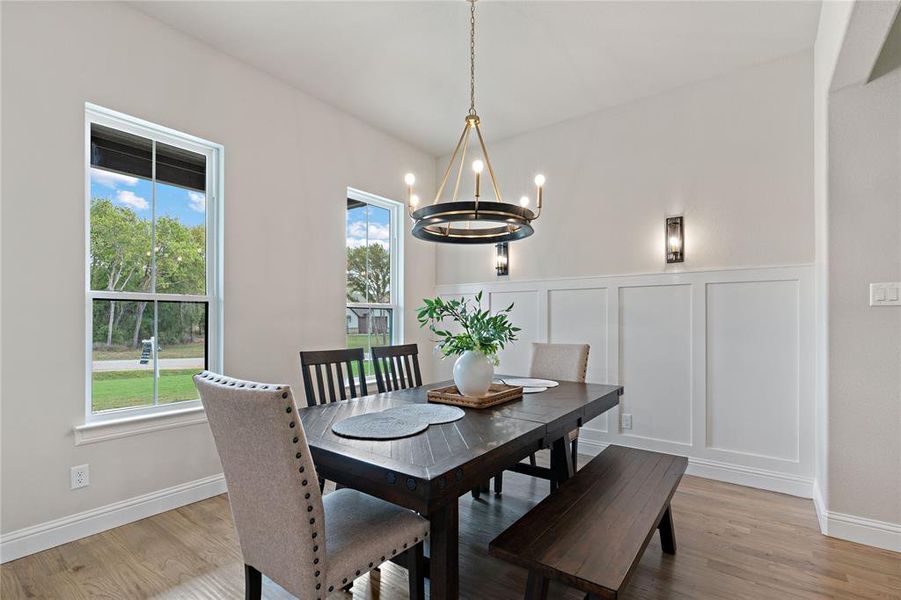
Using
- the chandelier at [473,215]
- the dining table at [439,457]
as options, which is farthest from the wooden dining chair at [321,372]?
the chandelier at [473,215]

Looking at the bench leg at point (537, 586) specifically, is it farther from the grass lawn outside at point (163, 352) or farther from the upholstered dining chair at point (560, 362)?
the grass lawn outside at point (163, 352)

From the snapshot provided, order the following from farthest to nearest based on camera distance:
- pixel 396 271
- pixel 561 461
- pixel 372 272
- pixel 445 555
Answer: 1. pixel 396 271
2. pixel 372 272
3. pixel 561 461
4. pixel 445 555

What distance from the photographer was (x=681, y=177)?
Result: 142 inches

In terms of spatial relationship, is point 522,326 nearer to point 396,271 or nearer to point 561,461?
point 396,271

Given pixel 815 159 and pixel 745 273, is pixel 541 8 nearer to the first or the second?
pixel 815 159

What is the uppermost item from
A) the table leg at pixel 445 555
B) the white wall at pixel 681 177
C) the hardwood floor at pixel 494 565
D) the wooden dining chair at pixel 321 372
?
the white wall at pixel 681 177

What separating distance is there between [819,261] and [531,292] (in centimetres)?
216

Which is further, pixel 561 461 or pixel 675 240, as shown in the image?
pixel 675 240

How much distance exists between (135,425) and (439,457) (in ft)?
7.13

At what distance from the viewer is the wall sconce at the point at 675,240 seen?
3557 mm

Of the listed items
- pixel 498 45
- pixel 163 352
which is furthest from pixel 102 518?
pixel 498 45

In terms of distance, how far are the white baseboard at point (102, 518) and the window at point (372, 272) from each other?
1.63m

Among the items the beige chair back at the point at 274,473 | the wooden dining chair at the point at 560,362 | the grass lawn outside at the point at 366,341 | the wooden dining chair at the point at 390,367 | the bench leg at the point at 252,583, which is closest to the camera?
the beige chair back at the point at 274,473

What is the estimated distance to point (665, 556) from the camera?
7.43ft
